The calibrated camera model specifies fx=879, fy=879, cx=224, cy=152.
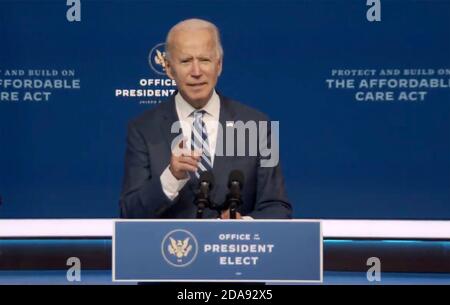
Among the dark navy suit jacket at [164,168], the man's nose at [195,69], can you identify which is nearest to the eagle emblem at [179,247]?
the dark navy suit jacket at [164,168]

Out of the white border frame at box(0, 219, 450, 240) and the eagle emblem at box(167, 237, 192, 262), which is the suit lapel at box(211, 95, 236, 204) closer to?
the eagle emblem at box(167, 237, 192, 262)

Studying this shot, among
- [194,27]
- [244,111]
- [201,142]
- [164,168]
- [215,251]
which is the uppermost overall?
[194,27]

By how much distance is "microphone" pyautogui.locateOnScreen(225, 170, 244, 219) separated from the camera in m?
3.98

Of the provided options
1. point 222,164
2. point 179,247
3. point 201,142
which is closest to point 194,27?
point 201,142

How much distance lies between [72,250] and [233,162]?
86 centimetres

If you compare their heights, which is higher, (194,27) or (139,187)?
(194,27)

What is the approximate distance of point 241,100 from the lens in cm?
409

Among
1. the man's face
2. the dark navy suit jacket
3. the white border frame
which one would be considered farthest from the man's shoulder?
the white border frame

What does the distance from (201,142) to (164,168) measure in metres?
0.21

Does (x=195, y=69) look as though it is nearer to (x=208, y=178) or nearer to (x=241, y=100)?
(x=241, y=100)

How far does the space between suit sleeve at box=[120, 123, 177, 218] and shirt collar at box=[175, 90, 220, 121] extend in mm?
224

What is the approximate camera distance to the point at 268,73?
4.10 m
